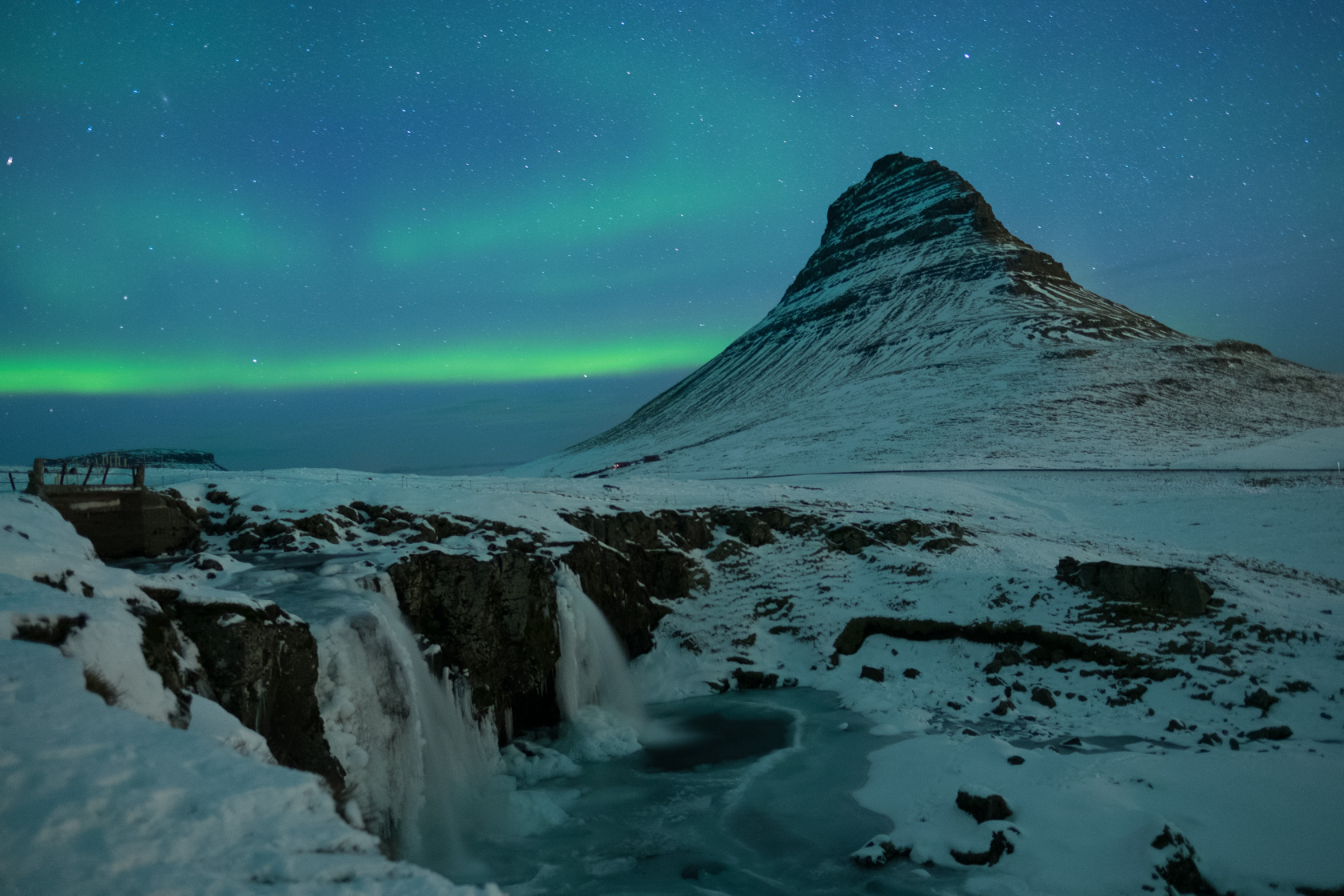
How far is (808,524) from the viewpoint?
32.8 metres

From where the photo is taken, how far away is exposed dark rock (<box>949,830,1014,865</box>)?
11.1m

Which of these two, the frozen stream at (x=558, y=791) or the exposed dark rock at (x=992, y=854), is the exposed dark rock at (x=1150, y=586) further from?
the exposed dark rock at (x=992, y=854)

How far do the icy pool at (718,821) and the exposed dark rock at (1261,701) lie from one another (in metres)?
7.95

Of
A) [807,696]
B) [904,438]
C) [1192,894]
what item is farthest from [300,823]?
[904,438]

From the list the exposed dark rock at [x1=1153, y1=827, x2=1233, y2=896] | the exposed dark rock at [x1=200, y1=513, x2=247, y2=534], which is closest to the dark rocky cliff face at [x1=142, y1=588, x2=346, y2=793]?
the exposed dark rock at [x1=200, y1=513, x2=247, y2=534]

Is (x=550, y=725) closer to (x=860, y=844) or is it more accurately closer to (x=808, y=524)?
(x=860, y=844)

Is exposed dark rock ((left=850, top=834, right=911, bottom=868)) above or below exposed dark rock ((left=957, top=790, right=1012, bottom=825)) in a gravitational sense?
below

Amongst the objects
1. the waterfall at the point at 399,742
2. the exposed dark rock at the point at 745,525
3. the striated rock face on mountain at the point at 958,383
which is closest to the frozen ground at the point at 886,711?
the exposed dark rock at the point at 745,525

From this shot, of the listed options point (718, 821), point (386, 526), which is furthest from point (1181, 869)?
point (386, 526)

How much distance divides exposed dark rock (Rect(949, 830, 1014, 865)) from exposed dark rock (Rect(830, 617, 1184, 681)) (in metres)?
9.70

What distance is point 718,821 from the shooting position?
14031 millimetres

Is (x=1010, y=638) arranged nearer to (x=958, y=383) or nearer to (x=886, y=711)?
(x=886, y=711)

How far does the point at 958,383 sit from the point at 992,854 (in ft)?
331

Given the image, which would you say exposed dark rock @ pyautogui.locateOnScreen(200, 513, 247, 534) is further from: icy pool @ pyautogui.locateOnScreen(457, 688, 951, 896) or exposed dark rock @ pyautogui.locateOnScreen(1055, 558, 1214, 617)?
exposed dark rock @ pyautogui.locateOnScreen(1055, 558, 1214, 617)
